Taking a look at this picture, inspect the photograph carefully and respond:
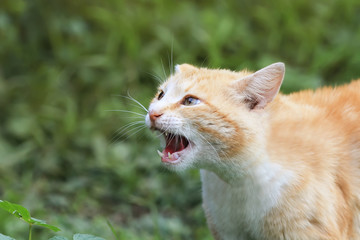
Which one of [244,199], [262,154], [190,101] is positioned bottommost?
[244,199]

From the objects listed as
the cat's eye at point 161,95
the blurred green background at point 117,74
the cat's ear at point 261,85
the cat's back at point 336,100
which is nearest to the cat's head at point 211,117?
the cat's ear at point 261,85

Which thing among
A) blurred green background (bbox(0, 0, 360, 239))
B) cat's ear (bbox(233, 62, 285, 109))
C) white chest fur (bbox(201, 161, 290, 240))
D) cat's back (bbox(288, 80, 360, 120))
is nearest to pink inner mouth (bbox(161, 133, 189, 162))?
white chest fur (bbox(201, 161, 290, 240))

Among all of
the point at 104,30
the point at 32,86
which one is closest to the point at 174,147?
the point at 32,86

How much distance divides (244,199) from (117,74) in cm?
315

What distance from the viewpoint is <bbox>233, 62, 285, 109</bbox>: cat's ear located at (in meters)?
3.01

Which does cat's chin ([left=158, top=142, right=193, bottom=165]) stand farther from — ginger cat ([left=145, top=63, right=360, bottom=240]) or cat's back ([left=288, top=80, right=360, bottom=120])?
cat's back ([left=288, top=80, right=360, bottom=120])

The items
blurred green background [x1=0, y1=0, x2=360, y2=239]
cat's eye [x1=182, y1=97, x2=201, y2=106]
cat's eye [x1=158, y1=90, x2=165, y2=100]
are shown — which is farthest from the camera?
blurred green background [x1=0, y1=0, x2=360, y2=239]

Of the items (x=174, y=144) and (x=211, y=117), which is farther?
(x=174, y=144)

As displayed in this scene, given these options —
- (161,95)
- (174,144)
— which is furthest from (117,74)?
(174,144)

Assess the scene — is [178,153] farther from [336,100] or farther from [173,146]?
[336,100]

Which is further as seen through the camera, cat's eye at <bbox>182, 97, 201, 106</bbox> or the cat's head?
cat's eye at <bbox>182, 97, 201, 106</bbox>

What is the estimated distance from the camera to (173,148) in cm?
312

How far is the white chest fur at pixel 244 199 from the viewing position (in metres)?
3.04

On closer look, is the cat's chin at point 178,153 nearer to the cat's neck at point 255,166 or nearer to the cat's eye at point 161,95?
the cat's neck at point 255,166
